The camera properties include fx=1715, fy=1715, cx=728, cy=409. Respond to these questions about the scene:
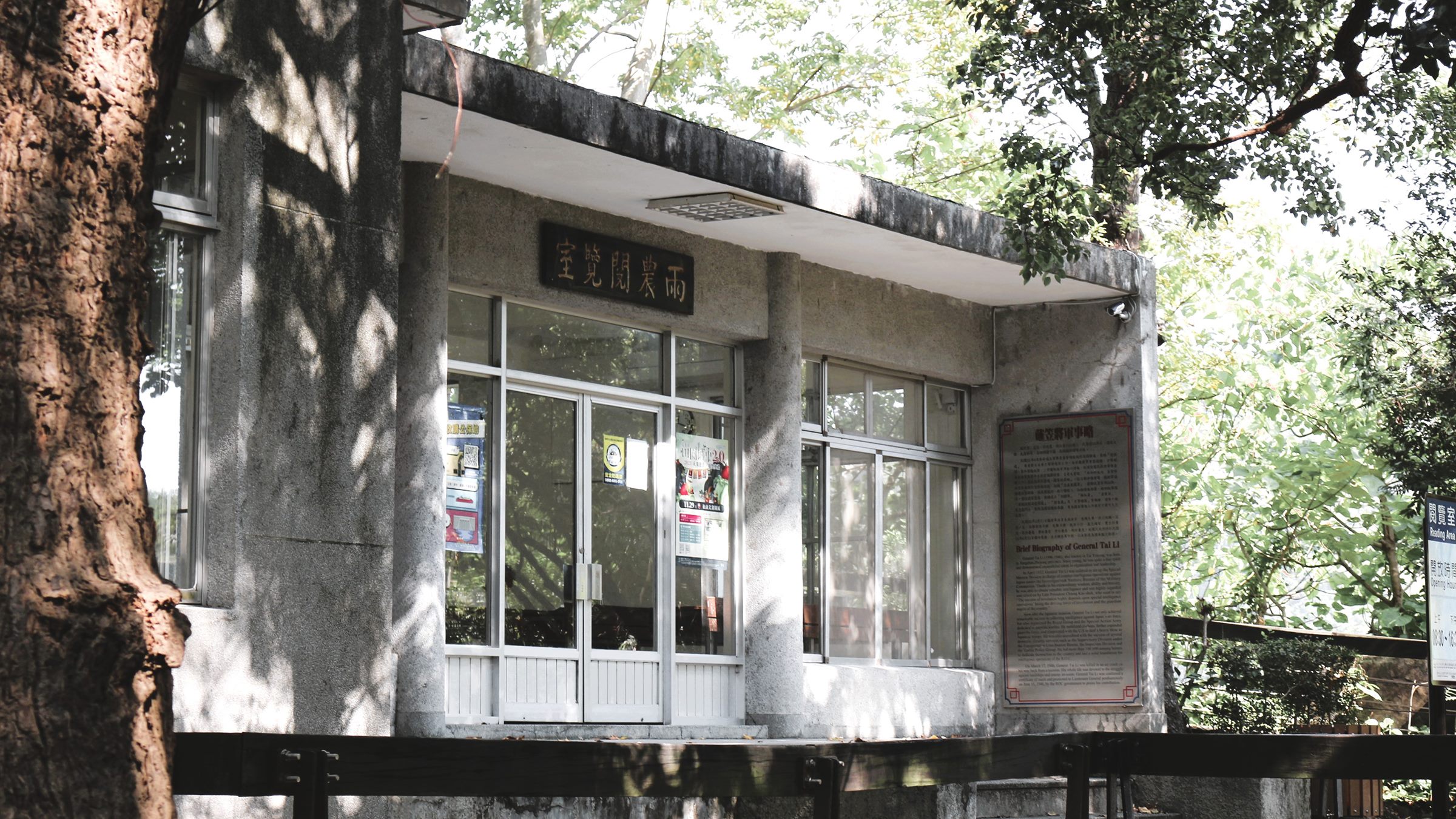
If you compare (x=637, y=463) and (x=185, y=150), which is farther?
(x=637, y=463)

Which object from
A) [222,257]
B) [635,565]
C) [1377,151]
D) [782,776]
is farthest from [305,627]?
[1377,151]

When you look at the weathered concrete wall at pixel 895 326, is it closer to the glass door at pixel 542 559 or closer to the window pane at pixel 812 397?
the window pane at pixel 812 397

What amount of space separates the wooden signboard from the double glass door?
730 millimetres

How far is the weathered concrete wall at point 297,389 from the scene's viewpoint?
23.6 feet

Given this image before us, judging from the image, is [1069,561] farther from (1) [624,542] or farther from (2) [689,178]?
(2) [689,178]

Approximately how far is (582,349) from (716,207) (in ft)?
4.35

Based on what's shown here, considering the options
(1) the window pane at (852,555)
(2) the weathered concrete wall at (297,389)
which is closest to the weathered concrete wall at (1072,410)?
(1) the window pane at (852,555)

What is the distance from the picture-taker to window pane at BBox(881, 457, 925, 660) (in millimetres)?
13969

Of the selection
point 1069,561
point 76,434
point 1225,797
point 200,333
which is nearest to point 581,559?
point 200,333

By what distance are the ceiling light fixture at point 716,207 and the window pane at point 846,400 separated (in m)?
2.58

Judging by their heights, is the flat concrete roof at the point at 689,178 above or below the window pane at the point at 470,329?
above

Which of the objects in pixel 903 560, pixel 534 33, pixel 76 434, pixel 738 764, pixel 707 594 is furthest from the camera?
pixel 534 33

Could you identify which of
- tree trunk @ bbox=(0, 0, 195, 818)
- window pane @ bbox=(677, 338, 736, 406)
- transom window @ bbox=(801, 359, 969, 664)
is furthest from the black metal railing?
transom window @ bbox=(801, 359, 969, 664)

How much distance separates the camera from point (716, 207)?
36.1ft
